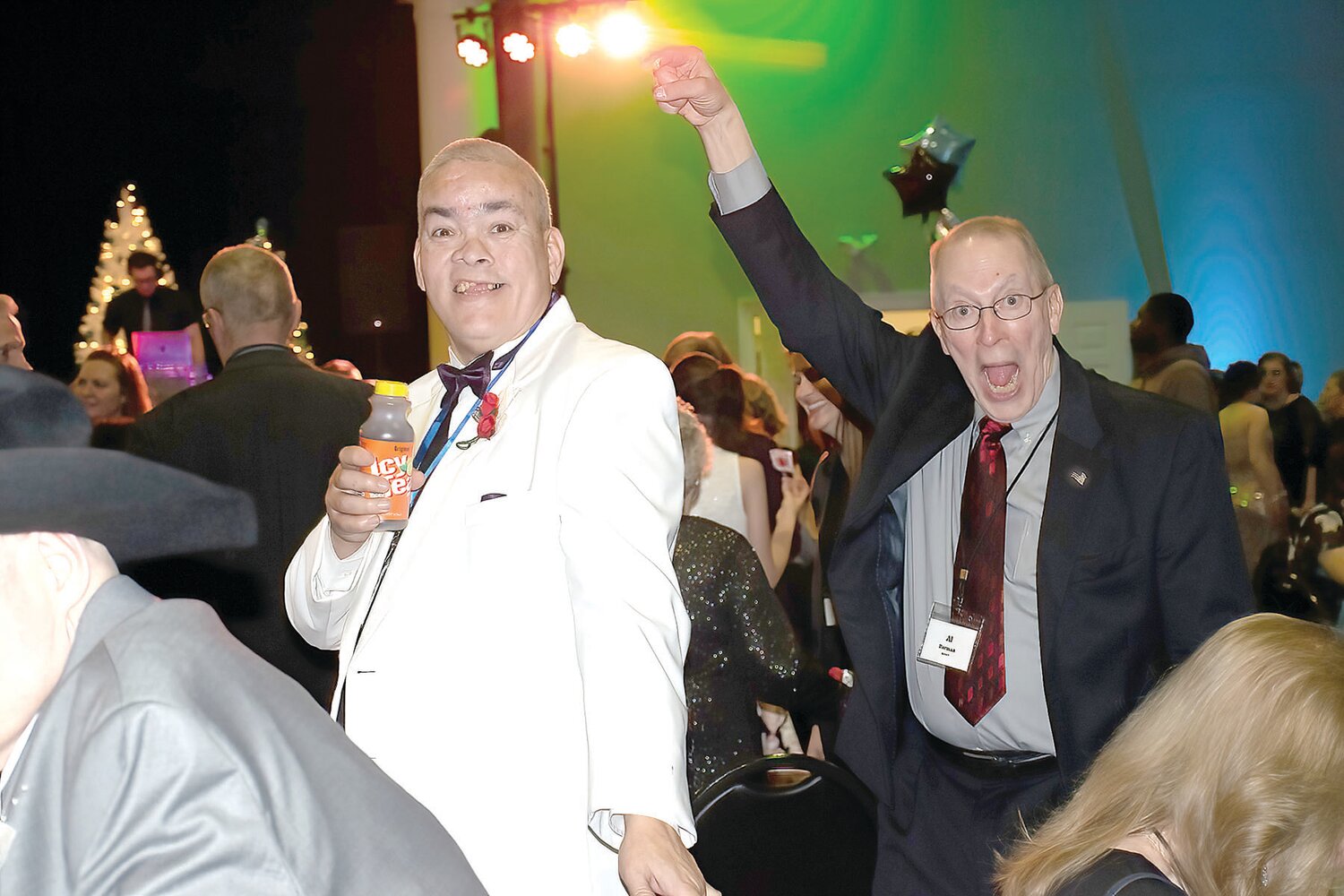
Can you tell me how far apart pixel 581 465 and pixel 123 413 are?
394cm

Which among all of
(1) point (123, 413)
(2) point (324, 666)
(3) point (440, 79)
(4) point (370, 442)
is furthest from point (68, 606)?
(3) point (440, 79)

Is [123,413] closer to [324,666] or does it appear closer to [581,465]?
A: [324,666]

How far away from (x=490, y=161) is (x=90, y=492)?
3.69 feet

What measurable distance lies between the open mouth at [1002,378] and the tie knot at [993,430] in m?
0.06

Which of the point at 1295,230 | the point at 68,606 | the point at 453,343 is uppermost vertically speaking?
the point at 1295,230

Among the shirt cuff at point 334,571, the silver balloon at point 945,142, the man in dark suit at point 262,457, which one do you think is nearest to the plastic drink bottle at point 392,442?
the shirt cuff at point 334,571

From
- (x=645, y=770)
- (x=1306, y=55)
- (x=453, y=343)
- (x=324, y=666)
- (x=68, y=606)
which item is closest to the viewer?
(x=68, y=606)

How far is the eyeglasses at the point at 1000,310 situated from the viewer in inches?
101

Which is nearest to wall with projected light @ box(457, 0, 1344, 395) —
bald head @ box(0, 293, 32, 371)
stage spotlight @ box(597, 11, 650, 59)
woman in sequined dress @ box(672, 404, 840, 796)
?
stage spotlight @ box(597, 11, 650, 59)

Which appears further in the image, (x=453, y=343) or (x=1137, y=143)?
(x=1137, y=143)

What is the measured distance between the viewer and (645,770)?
1.73m

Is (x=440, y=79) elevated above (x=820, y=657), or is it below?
above

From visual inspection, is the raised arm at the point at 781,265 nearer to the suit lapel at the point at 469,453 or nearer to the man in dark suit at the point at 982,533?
the man in dark suit at the point at 982,533

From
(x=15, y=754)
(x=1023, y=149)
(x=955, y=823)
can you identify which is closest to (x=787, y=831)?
(x=955, y=823)
